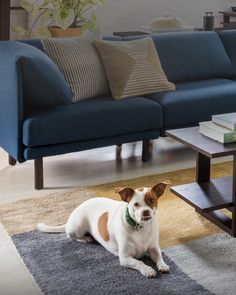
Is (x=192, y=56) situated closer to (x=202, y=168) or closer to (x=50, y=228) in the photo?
(x=202, y=168)

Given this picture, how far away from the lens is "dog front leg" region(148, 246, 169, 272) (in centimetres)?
235

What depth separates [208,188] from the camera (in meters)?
2.84

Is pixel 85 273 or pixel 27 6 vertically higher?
pixel 27 6

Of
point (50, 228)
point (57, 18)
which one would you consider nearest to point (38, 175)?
point (50, 228)

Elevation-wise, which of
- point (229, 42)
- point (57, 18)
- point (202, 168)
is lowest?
point (202, 168)

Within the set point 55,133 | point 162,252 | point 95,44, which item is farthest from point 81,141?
point 162,252

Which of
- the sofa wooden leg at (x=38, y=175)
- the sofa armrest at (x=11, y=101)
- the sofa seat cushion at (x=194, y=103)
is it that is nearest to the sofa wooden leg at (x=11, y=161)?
the sofa armrest at (x=11, y=101)

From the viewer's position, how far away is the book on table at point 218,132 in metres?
2.66

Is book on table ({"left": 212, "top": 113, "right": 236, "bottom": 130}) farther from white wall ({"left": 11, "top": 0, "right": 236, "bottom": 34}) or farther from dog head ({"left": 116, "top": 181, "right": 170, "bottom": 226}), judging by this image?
white wall ({"left": 11, "top": 0, "right": 236, "bottom": 34})

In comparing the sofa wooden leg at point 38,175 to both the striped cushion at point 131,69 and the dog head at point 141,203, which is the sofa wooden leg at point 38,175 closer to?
the striped cushion at point 131,69

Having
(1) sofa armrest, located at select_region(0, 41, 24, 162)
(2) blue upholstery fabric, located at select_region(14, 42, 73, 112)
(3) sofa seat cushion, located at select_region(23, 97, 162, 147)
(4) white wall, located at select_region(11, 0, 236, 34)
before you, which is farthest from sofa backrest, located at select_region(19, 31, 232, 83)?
(4) white wall, located at select_region(11, 0, 236, 34)

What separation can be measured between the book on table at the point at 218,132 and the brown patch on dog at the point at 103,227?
65cm

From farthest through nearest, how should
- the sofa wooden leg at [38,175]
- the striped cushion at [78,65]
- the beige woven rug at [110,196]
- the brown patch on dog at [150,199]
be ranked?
1. the striped cushion at [78,65]
2. the sofa wooden leg at [38,175]
3. the beige woven rug at [110,196]
4. the brown patch on dog at [150,199]

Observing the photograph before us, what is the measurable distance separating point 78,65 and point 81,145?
22.0 inches
